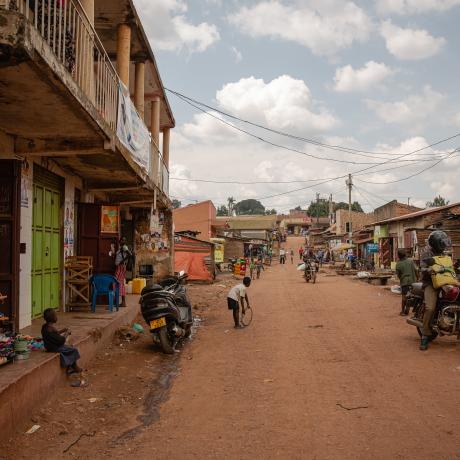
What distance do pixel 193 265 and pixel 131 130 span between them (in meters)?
16.2

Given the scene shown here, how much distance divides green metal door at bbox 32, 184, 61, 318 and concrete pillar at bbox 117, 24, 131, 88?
2686 mm

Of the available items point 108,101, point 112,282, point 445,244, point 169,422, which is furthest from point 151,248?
point 169,422

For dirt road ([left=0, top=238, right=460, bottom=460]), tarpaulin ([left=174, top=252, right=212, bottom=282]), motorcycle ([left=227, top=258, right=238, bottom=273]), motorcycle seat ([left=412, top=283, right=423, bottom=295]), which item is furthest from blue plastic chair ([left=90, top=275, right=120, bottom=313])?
motorcycle ([left=227, top=258, right=238, bottom=273])

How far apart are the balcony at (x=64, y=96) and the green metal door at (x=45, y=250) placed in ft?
2.62

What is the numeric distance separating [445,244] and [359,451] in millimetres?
5185

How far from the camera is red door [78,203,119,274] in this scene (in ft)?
35.6

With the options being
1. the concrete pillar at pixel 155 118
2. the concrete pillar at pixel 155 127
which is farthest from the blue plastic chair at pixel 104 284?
the concrete pillar at pixel 155 118

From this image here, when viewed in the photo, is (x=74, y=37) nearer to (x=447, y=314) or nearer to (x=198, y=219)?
(x=447, y=314)

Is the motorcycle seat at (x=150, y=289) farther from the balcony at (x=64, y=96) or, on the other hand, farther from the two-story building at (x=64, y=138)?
the balcony at (x=64, y=96)

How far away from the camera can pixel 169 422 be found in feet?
16.0

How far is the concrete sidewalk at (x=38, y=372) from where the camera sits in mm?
4477

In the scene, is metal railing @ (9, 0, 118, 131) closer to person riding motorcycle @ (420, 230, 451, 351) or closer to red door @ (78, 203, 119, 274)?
red door @ (78, 203, 119, 274)

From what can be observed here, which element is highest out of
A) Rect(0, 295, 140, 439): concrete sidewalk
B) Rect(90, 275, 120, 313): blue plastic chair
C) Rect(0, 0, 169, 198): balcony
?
Rect(0, 0, 169, 198): balcony

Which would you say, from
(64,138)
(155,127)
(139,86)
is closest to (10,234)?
(64,138)
